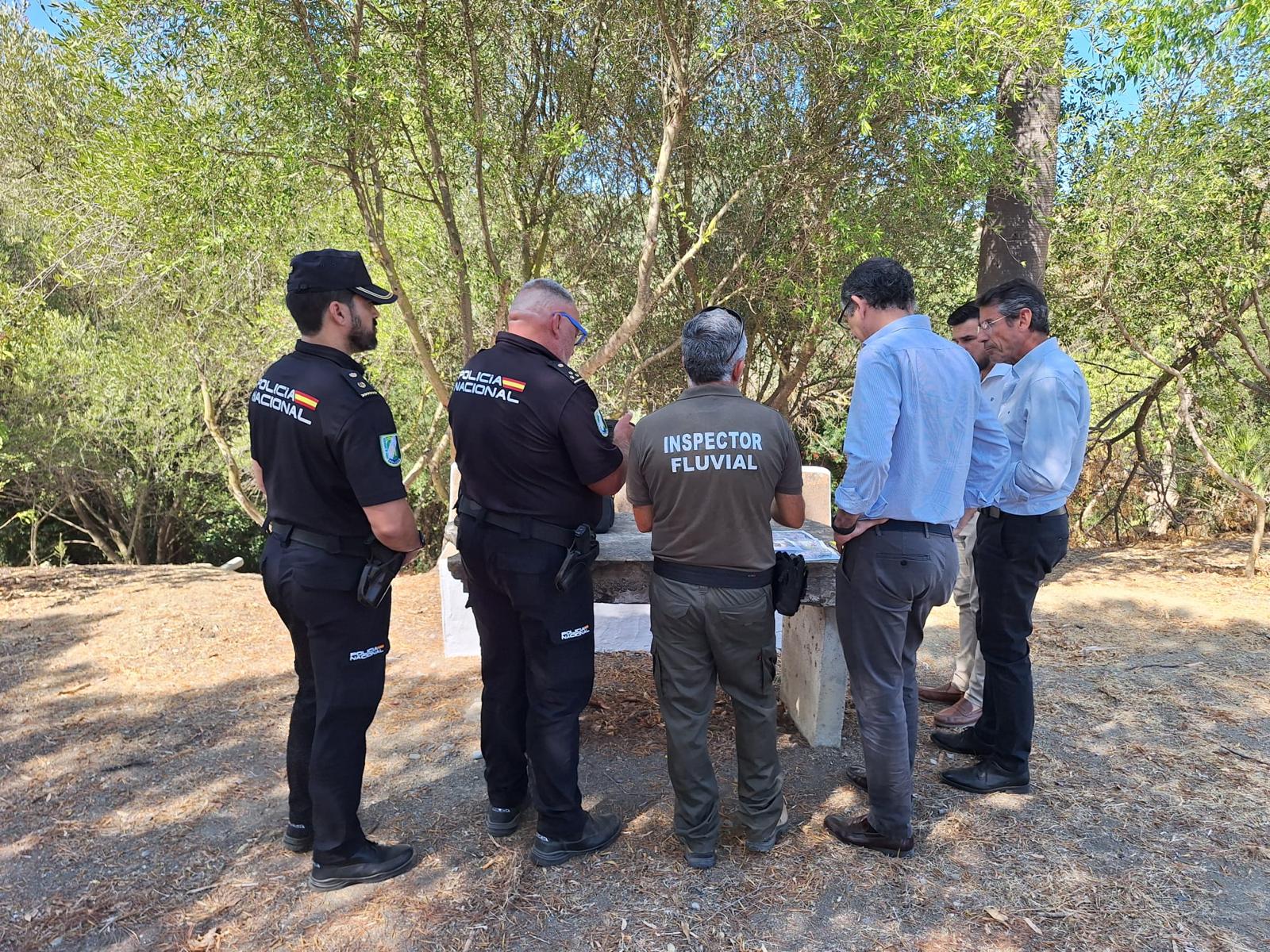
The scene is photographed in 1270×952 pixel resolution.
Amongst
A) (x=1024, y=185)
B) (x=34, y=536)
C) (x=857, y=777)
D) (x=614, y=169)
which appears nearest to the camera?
(x=857, y=777)

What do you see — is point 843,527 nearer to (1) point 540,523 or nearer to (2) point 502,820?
(1) point 540,523

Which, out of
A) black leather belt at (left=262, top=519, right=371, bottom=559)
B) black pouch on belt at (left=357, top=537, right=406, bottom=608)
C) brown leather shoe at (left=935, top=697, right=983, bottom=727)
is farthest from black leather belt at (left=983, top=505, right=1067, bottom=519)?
black leather belt at (left=262, top=519, right=371, bottom=559)

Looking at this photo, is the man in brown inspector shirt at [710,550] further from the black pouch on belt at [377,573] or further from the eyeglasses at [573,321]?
the black pouch on belt at [377,573]

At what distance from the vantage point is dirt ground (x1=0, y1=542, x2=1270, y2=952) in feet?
9.08

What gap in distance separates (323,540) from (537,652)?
0.88 meters

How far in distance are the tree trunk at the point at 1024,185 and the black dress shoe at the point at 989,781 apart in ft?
13.8

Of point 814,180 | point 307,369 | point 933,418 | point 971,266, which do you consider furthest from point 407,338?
point 933,418

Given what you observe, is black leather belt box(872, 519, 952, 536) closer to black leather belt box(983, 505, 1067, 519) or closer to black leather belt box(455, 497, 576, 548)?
black leather belt box(983, 505, 1067, 519)

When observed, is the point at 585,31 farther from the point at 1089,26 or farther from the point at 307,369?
the point at 307,369

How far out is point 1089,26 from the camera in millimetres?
5629

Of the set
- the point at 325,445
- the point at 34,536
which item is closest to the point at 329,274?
the point at 325,445

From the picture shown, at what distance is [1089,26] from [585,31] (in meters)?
3.66

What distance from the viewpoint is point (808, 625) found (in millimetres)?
4238

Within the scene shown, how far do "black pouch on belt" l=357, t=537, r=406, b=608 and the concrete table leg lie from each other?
7.10 ft
